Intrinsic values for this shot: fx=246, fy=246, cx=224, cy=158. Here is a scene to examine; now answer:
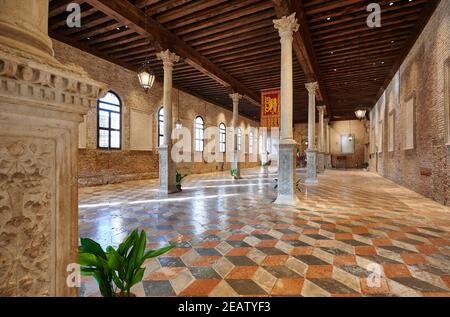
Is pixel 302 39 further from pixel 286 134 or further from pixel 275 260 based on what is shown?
pixel 275 260

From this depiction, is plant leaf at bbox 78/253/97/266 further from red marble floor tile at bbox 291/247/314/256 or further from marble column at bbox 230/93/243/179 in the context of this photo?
marble column at bbox 230/93/243/179

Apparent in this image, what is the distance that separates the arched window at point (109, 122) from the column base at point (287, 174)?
7.40 meters

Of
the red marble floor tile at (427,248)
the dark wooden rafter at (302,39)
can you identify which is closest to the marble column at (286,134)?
the dark wooden rafter at (302,39)

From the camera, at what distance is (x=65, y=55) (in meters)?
8.35

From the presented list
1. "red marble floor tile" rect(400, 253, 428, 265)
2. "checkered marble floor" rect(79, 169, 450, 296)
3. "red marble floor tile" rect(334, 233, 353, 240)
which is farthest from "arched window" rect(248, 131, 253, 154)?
"red marble floor tile" rect(400, 253, 428, 265)

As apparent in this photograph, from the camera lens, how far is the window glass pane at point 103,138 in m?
9.90

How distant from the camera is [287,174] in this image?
6.20m

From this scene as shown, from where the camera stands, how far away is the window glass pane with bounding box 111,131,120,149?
10414mm

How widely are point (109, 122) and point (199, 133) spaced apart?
697cm

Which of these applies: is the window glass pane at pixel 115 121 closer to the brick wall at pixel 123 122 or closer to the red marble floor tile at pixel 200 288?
the brick wall at pixel 123 122

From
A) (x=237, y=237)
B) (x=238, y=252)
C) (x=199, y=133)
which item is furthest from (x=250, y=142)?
(x=238, y=252)


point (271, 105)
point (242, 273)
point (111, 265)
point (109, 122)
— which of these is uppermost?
point (271, 105)

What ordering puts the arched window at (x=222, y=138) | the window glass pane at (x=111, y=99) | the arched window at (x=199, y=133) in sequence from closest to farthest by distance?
1. the window glass pane at (x=111, y=99)
2. the arched window at (x=199, y=133)
3. the arched window at (x=222, y=138)
